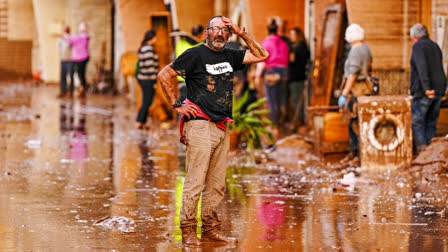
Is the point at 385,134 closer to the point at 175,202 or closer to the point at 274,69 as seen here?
the point at 175,202

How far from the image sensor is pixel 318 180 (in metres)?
14.6

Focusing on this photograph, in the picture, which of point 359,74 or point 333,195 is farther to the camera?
point 359,74

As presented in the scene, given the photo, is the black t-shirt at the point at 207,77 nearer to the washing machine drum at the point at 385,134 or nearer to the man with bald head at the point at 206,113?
the man with bald head at the point at 206,113

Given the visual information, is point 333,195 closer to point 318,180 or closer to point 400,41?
point 318,180

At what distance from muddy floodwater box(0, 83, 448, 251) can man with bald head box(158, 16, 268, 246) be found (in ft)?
1.03

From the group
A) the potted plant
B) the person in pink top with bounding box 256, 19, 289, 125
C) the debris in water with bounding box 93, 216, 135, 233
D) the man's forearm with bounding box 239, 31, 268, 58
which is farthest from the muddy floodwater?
the person in pink top with bounding box 256, 19, 289, 125

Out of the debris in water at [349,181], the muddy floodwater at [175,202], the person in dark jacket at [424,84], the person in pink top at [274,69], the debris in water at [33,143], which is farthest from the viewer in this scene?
the person in pink top at [274,69]

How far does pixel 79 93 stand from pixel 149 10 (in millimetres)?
4587

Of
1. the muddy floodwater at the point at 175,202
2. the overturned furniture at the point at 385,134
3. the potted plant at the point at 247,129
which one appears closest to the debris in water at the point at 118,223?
the muddy floodwater at the point at 175,202

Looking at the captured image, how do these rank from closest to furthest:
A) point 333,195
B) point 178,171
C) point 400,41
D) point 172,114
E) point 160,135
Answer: point 333,195 → point 178,171 → point 400,41 → point 160,135 → point 172,114

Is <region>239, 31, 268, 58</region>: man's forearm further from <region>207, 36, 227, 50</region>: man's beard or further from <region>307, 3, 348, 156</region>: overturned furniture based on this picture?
<region>307, 3, 348, 156</region>: overturned furniture

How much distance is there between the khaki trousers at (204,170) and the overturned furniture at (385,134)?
16.8ft

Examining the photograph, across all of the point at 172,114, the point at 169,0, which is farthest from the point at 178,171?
the point at 169,0

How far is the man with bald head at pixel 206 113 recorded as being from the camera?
34.1 ft
